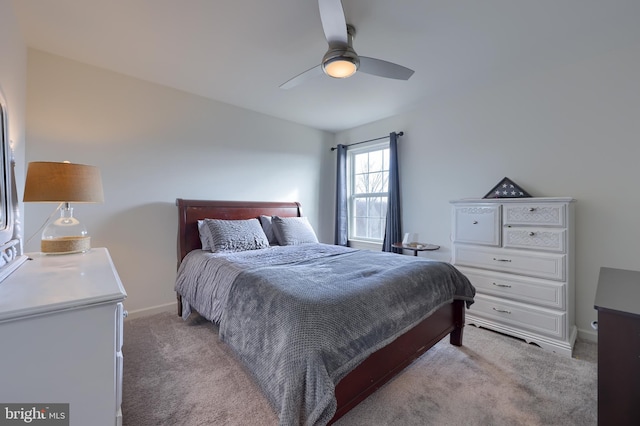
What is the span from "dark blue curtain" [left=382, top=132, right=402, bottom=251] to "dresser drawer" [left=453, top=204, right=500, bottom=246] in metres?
0.90

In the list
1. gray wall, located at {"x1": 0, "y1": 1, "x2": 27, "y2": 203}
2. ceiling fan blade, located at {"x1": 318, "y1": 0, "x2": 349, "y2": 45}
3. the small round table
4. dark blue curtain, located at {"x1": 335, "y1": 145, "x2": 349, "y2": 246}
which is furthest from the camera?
dark blue curtain, located at {"x1": 335, "y1": 145, "x2": 349, "y2": 246}

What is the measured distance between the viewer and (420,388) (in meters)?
1.67

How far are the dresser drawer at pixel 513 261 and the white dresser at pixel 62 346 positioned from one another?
283 centimetres

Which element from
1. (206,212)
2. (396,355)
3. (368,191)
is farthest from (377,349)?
(368,191)

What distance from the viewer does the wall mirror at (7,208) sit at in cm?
130

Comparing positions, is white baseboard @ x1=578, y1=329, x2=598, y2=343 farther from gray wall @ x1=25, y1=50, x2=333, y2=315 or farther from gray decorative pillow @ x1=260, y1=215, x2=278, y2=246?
gray wall @ x1=25, y1=50, x2=333, y2=315

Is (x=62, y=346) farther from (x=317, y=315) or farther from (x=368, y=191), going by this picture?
(x=368, y=191)

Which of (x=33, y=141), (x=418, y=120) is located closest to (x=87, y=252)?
(x=33, y=141)

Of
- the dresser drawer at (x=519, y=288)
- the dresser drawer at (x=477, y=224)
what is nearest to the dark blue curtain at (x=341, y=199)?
the dresser drawer at (x=477, y=224)

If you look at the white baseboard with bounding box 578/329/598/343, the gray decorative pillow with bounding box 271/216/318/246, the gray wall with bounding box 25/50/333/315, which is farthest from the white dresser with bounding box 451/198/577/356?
the gray wall with bounding box 25/50/333/315

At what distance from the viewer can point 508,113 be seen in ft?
8.91

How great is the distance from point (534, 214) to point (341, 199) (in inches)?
101

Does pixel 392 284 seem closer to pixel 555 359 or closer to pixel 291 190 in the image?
pixel 555 359

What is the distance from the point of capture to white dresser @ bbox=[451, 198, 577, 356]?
212 cm
